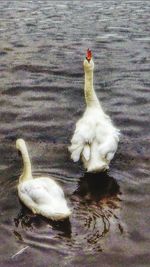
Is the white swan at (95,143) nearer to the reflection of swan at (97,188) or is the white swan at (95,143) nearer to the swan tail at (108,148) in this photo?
→ the swan tail at (108,148)

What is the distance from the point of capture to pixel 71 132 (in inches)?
485

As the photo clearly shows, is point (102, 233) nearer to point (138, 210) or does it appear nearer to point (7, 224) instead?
point (138, 210)

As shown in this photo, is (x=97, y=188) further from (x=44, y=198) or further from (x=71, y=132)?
(x=71, y=132)

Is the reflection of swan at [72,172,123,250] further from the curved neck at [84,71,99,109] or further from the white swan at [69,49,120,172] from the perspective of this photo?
the curved neck at [84,71,99,109]

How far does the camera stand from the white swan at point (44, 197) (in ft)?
26.9

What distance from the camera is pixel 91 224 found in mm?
8273

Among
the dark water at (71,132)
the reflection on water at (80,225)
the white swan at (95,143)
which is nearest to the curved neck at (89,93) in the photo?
the white swan at (95,143)

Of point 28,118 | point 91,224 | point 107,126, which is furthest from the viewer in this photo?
point 28,118

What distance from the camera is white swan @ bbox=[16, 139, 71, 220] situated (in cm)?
821

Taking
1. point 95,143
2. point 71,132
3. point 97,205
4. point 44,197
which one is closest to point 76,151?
point 95,143

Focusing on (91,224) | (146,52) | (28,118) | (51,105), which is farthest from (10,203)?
(146,52)

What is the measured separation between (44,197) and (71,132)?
13.3ft

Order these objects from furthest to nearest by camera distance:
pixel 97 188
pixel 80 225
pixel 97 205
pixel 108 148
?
pixel 97 188, pixel 108 148, pixel 97 205, pixel 80 225

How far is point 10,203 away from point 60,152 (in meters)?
2.39
